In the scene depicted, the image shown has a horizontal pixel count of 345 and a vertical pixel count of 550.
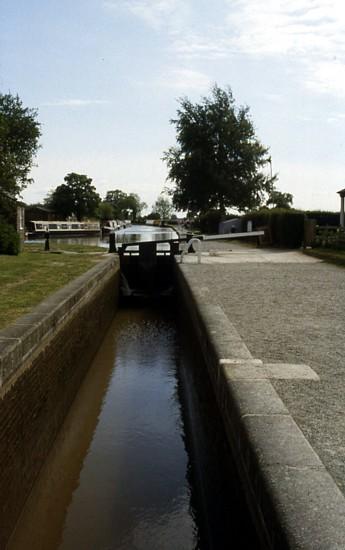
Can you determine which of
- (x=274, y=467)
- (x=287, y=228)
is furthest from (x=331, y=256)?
(x=274, y=467)

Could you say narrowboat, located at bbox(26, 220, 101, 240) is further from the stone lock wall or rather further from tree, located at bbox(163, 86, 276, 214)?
the stone lock wall

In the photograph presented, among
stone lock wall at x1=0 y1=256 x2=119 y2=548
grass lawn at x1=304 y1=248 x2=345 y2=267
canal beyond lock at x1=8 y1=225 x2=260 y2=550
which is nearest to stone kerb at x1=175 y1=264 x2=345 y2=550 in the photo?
canal beyond lock at x1=8 y1=225 x2=260 y2=550

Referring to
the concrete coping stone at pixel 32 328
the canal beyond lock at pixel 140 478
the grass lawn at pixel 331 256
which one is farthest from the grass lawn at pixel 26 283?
the grass lawn at pixel 331 256

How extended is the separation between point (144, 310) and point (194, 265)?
196 centimetres

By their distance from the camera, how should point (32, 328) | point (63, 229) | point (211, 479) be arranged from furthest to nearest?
point (63, 229), point (32, 328), point (211, 479)

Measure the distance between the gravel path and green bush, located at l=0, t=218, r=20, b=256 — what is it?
236 inches

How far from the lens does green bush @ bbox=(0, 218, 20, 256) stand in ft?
52.0

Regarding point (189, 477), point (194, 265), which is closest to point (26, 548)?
point (189, 477)

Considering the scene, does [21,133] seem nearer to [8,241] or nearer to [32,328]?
[8,241]

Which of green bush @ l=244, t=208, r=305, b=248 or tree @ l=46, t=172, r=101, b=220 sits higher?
tree @ l=46, t=172, r=101, b=220

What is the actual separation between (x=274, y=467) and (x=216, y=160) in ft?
142

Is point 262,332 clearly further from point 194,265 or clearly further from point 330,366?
point 194,265

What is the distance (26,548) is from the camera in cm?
385

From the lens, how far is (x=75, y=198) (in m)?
93.1
